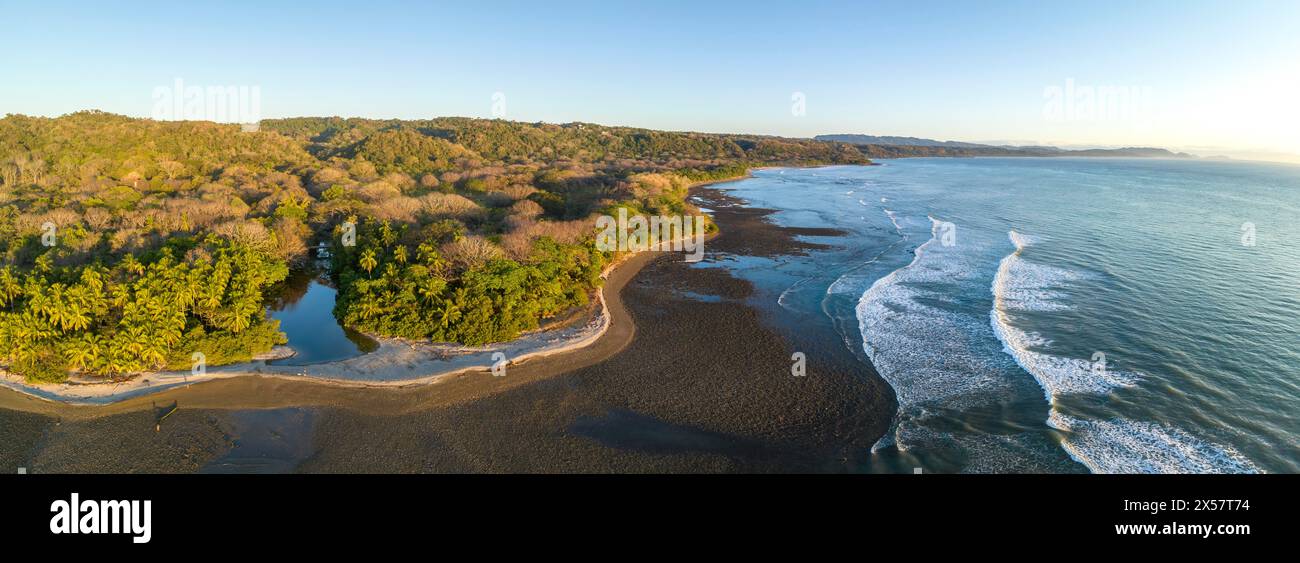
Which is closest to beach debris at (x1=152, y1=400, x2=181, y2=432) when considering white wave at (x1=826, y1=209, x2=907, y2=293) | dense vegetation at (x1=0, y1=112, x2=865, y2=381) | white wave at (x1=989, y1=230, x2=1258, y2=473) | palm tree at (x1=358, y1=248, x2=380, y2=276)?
dense vegetation at (x1=0, y1=112, x2=865, y2=381)

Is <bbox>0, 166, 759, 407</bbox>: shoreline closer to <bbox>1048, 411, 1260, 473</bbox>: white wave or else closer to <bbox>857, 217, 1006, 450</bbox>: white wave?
<bbox>857, 217, 1006, 450</bbox>: white wave

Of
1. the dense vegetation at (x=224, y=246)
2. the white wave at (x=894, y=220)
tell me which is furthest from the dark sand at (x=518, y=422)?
the white wave at (x=894, y=220)

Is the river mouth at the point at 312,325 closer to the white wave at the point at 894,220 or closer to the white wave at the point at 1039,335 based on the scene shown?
the white wave at the point at 1039,335

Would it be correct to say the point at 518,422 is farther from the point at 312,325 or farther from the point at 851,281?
the point at 851,281

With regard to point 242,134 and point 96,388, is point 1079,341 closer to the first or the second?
point 96,388

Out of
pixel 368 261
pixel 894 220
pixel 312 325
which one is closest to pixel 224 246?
pixel 368 261

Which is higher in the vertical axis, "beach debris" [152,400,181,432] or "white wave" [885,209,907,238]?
"white wave" [885,209,907,238]
